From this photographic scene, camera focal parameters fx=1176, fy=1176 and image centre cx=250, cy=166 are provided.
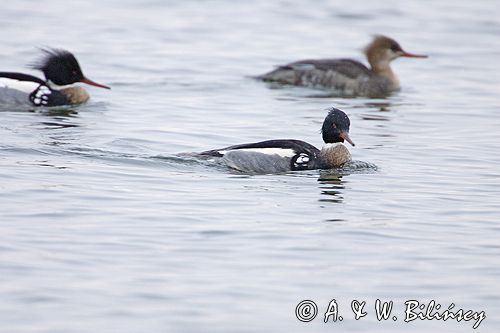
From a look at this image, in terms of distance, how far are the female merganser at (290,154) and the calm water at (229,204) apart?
0.17 metres

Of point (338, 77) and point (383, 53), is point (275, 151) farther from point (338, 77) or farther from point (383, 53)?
point (383, 53)

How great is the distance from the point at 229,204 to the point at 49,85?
7.36 m

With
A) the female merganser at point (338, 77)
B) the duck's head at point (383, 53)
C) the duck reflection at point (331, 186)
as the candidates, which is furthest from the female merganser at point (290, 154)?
the duck's head at point (383, 53)

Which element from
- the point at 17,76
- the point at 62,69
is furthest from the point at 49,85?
the point at 17,76

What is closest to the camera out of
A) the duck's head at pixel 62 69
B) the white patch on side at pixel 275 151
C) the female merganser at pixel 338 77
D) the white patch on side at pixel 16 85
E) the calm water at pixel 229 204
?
the calm water at pixel 229 204

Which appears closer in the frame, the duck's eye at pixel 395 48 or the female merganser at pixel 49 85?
the female merganser at pixel 49 85

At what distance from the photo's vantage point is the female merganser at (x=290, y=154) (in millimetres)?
12898

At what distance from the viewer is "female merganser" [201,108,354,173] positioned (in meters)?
12.9

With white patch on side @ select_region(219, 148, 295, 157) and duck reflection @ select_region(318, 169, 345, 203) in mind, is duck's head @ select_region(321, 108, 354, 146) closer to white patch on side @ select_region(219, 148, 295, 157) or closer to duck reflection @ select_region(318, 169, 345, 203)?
duck reflection @ select_region(318, 169, 345, 203)

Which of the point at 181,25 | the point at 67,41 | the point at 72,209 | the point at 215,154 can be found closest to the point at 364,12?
the point at 181,25

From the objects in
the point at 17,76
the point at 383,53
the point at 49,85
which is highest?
the point at 383,53

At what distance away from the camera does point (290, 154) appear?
509 inches

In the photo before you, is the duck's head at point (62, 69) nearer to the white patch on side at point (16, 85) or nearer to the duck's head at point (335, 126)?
the white patch on side at point (16, 85)

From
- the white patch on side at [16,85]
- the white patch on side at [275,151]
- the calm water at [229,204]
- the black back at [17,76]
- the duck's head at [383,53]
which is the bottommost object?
the calm water at [229,204]
